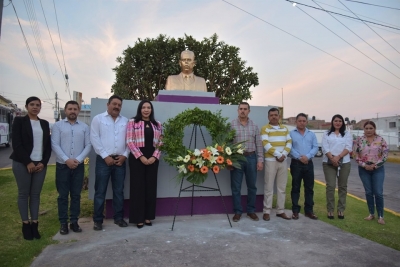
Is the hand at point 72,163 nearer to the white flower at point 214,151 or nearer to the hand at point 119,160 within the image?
the hand at point 119,160

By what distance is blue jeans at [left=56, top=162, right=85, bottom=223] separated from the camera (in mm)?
4238

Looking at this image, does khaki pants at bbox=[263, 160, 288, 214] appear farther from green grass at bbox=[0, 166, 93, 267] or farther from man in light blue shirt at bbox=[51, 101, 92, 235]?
green grass at bbox=[0, 166, 93, 267]

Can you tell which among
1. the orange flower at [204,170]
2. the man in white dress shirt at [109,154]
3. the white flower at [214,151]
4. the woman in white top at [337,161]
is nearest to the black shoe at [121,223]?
the man in white dress shirt at [109,154]

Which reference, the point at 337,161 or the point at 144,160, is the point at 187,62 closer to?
the point at 144,160

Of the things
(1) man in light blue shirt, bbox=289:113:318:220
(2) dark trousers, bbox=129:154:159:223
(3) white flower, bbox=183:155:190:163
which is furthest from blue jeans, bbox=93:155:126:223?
(1) man in light blue shirt, bbox=289:113:318:220

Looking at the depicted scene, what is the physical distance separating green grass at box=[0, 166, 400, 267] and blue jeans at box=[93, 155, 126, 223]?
2.19 feet

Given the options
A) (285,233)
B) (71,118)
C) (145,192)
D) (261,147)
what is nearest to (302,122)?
(261,147)

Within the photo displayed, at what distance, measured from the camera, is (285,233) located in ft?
14.5

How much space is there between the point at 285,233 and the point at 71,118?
3480mm

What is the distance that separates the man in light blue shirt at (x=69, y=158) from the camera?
167 inches

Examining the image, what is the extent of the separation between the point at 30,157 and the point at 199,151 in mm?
2264

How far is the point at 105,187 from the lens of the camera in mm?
4523

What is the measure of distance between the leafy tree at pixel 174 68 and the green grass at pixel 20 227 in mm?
10390

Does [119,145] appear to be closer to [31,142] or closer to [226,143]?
[31,142]
